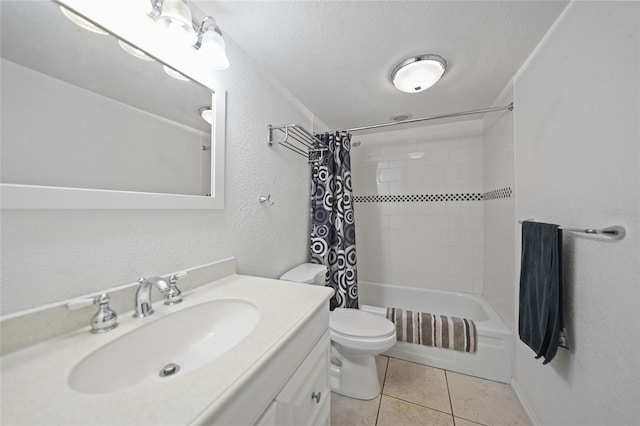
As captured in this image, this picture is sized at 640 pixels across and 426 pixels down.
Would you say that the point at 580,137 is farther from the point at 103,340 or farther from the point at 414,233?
the point at 103,340

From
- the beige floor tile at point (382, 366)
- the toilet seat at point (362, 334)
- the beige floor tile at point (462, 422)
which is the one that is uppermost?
the toilet seat at point (362, 334)

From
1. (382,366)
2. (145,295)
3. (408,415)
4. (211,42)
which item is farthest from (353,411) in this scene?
(211,42)

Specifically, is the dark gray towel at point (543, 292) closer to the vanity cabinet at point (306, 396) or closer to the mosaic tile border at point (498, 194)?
the mosaic tile border at point (498, 194)

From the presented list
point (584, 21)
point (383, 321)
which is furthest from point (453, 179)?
point (383, 321)

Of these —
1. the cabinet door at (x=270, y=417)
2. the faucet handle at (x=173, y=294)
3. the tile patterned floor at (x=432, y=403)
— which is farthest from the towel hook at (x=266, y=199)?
the tile patterned floor at (x=432, y=403)

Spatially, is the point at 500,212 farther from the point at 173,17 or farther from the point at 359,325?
the point at 173,17

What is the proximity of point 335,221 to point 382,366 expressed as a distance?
1174 mm

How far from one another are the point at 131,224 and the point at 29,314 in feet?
0.97

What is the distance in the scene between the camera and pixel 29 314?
520mm

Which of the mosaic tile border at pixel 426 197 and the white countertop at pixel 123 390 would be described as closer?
the white countertop at pixel 123 390

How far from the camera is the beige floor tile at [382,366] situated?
5.11 feet

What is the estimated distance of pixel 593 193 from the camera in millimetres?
824

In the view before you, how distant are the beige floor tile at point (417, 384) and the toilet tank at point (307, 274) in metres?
0.83

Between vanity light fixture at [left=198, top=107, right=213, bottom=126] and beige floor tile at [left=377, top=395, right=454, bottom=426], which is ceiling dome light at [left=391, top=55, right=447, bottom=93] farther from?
beige floor tile at [left=377, top=395, right=454, bottom=426]
